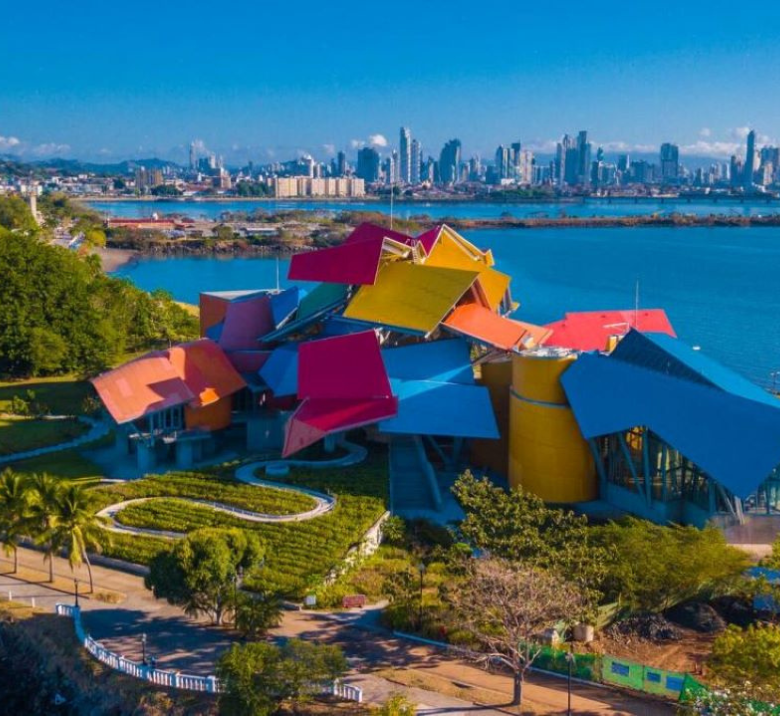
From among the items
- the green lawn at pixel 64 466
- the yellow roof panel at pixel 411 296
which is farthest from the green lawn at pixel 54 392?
the yellow roof panel at pixel 411 296

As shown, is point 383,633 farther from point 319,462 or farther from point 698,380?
point 698,380

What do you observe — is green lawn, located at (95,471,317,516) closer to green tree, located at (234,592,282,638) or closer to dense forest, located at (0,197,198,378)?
green tree, located at (234,592,282,638)

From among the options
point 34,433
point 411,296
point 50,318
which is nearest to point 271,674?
point 411,296

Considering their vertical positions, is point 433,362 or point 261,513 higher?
point 433,362

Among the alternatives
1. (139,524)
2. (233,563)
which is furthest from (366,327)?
(233,563)

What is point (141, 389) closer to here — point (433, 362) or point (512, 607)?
point (433, 362)

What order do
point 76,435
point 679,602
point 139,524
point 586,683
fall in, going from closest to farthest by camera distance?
1. point 586,683
2. point 679,602
3. point 139,524
4. point 76,435
